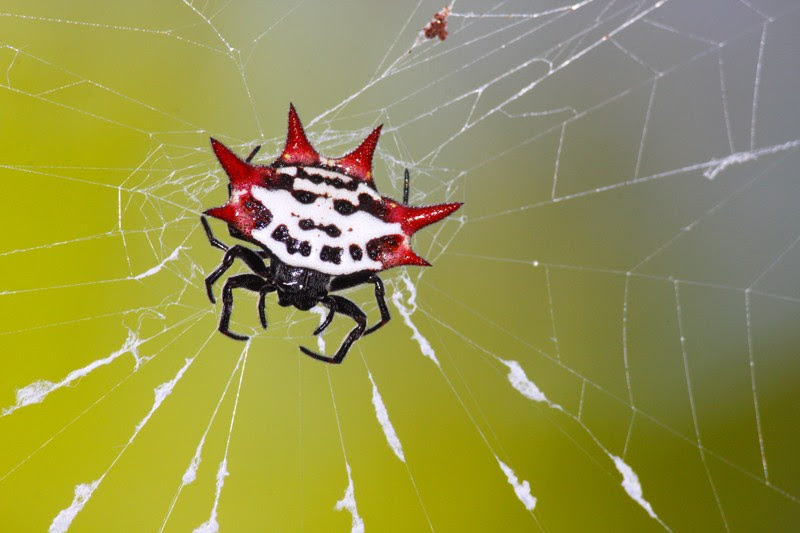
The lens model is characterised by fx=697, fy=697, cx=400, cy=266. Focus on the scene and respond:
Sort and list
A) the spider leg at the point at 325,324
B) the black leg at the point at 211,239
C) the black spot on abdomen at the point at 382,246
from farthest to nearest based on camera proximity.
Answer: the spider leg at the point at 325,324 → the black leg at the point at 211,239 → the black spot on abdomen at the point at 382,246

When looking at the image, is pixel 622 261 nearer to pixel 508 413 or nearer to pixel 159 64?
pixel 508 413

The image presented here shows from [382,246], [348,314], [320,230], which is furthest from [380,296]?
[320,230]

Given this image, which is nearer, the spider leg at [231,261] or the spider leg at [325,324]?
the spider leg at [231,261]

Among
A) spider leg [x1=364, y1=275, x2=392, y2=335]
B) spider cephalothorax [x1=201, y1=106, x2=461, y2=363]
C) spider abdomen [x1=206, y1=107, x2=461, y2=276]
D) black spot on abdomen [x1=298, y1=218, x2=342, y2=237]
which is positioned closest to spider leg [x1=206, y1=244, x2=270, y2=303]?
spider cephalothorax [x1=201, y1=106, x2=461, y2=363]

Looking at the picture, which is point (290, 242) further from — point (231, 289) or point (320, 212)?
point (231, 289)

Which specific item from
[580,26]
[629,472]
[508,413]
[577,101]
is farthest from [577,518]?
[580,26]

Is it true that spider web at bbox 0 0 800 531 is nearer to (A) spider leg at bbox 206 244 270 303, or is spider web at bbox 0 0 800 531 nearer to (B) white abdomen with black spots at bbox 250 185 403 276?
(A) spider leg at bbox 206 244 270 303

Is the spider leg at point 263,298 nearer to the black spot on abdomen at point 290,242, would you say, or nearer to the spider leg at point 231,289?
the spider leg at point 231,289

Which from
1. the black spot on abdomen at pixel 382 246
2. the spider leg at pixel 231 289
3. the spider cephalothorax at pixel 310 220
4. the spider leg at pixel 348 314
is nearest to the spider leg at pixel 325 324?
the spider leg at pixel 348 314
